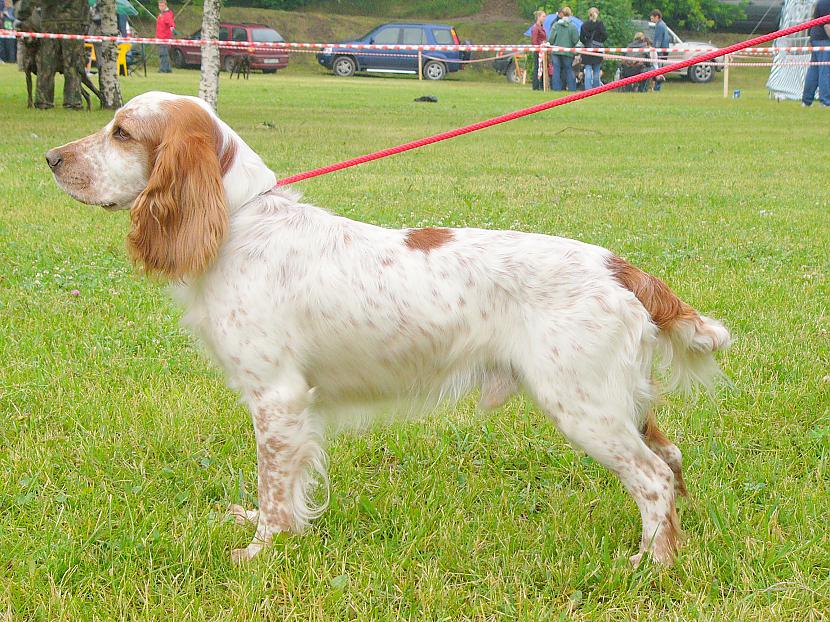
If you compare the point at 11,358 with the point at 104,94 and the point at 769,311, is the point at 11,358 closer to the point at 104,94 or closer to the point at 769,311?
the point at 769,311

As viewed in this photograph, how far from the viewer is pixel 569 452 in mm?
3883

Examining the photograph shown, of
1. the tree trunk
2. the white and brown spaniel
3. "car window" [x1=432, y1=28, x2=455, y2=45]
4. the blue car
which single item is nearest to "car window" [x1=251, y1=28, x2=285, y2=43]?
the blue car

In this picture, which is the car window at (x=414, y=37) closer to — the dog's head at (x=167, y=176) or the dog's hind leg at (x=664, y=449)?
the dog's head at (x=167, y=176)

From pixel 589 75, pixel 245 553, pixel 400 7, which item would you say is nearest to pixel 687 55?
pixel 589 75

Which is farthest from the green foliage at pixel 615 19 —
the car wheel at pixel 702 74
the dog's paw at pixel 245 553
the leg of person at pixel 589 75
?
the dog's paw at pixel 245 553

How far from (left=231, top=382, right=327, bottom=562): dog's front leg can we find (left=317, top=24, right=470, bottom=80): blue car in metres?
36.4

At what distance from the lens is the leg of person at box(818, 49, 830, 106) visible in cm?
2231

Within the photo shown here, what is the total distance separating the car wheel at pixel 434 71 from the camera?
38688 mm

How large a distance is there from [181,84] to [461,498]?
26.0m

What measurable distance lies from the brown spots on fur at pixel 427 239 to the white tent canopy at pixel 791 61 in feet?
77.3

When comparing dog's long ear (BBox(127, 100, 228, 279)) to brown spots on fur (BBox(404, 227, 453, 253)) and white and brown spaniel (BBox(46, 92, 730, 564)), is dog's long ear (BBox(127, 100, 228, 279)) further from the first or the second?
brown spots on fur (BBox(404, 227, 453, 253))

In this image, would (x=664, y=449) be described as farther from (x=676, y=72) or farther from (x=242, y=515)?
(x=676, y=72)

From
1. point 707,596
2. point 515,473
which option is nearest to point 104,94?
point 515,473

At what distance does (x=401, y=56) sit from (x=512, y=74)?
4656 millimetres
